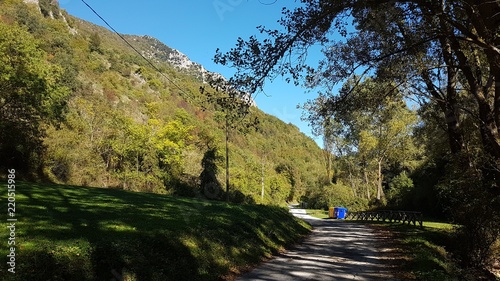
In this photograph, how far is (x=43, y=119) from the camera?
84.9 feet

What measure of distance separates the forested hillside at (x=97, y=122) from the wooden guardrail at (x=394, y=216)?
1370 cm

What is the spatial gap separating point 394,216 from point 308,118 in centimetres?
1900

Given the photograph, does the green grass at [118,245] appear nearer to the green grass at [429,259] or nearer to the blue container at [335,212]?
the green grass at [429,259]

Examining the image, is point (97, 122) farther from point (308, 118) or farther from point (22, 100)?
point (308, 118)

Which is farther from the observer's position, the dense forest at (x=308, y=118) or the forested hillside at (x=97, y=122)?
the forested hillside at (x=97, y=122)

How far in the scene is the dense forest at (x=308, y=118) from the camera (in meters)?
9.55

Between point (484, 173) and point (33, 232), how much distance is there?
12637 millimetres

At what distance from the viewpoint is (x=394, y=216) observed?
27.6 meters

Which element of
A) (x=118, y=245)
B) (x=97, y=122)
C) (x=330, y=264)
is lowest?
(x=330, y=264)

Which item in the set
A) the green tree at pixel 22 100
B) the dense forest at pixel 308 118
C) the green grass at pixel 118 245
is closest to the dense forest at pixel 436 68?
the dense forest at pixel 308 118

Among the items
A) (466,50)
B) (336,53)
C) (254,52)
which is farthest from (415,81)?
(254,52)

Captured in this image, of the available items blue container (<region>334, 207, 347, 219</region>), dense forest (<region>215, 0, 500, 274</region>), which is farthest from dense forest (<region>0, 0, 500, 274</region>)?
blue container (<region>334, 207, 347, 219</region>)

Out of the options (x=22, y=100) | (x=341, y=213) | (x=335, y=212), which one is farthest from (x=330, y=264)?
(x=335, y=212)

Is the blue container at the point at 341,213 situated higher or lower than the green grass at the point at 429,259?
lower
